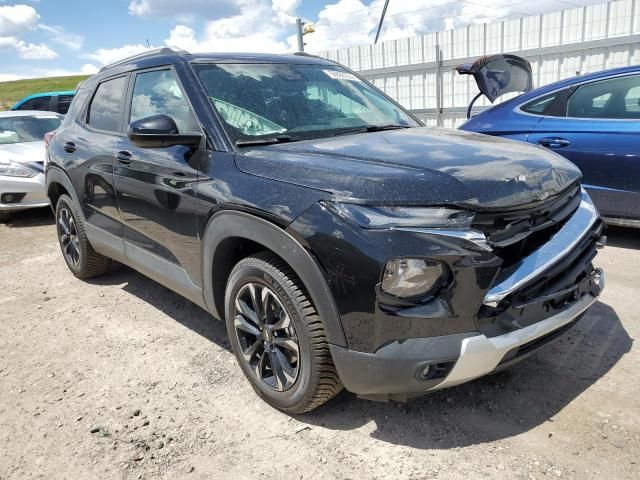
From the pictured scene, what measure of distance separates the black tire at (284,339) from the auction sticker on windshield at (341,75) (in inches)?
68.8

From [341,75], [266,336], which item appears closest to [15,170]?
[341,75]

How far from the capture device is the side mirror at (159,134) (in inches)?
112

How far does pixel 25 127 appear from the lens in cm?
887

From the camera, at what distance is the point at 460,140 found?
2.90m

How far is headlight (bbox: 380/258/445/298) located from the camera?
2055 mm

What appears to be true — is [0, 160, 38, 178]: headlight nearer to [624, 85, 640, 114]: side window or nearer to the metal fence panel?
the metal fence panel

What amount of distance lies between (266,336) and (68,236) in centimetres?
312

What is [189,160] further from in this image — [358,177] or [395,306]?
[395,306]

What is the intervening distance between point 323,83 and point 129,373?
7.33ft

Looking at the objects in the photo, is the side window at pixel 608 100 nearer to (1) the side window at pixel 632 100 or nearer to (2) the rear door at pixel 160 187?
(1) the side window at pixel 632 100

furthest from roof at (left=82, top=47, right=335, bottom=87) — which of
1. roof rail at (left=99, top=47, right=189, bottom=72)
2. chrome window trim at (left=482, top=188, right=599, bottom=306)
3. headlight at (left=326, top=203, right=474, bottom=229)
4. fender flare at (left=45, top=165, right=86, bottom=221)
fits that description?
chrome window trim at (left=482, top=188, right=599, bottom=306)

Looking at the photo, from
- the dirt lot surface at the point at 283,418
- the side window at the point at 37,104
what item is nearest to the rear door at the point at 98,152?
the dirt lot surface at the point at 283,418

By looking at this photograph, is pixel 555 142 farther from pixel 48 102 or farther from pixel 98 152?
pixel 48 102

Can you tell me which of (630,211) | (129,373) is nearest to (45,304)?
(129,373)
